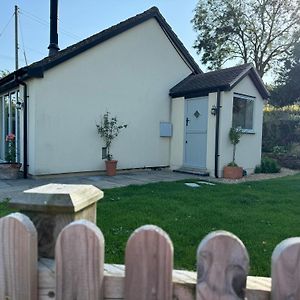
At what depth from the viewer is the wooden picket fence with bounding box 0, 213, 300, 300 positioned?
0.87 metres

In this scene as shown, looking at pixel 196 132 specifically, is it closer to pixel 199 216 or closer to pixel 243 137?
pixel 243 137

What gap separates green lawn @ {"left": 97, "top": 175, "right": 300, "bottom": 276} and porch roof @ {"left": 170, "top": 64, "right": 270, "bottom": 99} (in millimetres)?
3740

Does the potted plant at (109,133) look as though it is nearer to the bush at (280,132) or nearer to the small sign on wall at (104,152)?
the small sign on wall at (104,152)

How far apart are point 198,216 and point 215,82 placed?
20.3 feet

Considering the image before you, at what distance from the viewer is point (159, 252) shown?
0.91 m

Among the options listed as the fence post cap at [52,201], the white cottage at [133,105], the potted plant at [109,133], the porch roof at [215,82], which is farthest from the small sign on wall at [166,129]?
the fence post cap at [52,201]

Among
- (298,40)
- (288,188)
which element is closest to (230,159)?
(288,188)

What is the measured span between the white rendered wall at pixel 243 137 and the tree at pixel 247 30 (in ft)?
43.0

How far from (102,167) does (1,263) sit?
8.44 m

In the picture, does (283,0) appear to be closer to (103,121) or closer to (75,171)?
(103,121)

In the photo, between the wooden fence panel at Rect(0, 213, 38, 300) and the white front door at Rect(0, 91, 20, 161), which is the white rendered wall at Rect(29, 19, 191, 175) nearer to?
the white front door at Rect(0, 91, 20, 161)

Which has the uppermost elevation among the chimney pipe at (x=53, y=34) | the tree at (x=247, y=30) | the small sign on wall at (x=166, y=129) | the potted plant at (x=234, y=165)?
the tree at (x=247, y=30)

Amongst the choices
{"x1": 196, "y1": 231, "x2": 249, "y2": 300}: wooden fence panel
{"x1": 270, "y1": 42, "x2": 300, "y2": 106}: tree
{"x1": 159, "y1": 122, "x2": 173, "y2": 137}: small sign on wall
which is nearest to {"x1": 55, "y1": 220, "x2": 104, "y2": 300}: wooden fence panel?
{"x1": 196, "y1": 231, "x2": 249, "y2": 300}: wooden fence panel

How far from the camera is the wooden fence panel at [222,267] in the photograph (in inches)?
34.3
